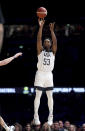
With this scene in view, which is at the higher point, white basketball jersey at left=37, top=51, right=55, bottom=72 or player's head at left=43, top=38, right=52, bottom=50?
player's head at left=43, top=38, right=52, bottom=50

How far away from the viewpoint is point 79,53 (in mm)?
18625

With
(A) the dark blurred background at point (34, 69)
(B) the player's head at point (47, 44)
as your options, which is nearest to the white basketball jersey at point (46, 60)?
(B) the player's head at point (47, 44)

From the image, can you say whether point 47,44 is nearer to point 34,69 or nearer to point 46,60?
point 46,60

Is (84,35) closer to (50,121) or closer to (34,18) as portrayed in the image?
(34,18)

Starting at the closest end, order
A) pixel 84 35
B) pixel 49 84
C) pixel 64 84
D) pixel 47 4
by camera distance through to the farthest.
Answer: pixel 49 84
pixel 47 4
pixel 84 35
pixel 64 84

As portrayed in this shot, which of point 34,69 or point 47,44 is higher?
point 47,44

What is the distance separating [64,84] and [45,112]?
1.41 metres

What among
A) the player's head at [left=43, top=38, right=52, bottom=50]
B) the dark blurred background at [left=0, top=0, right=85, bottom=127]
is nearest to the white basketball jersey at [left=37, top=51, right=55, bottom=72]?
the player's head at [left=43, top=38, right=52, bottom=50]

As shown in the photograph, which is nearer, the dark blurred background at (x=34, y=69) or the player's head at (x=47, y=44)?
the player's head at (x=47, y=44)

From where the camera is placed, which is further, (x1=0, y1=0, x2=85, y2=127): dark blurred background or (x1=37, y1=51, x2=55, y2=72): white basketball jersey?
(x1=0, y1=0, x2=85, y2=127): dark blurred background

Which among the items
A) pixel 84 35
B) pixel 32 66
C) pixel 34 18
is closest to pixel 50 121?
pixel 34 18

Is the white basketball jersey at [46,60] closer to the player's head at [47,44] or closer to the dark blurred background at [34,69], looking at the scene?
the player's head at [47,44]

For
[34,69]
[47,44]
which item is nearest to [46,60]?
[47,44]

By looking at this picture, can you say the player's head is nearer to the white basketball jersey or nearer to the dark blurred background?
the white basketball jersey
